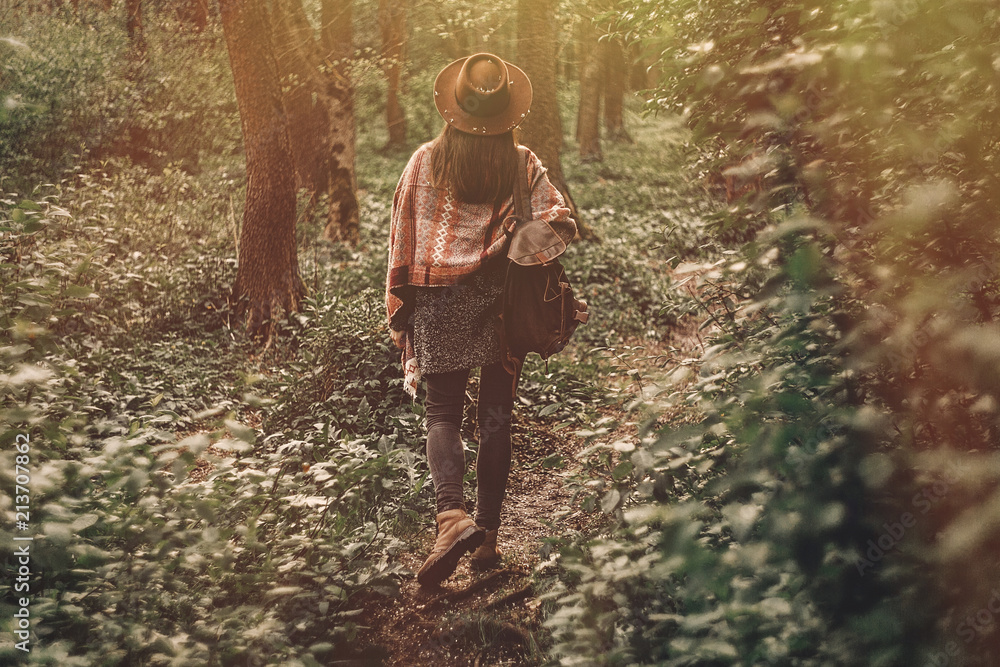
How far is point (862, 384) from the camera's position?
205 centimetres

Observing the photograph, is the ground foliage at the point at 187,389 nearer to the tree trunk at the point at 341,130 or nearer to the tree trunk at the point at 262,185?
the tree trunk at the point at 262,185

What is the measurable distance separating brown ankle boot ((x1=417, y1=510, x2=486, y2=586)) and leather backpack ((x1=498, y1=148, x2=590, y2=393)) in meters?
0.78

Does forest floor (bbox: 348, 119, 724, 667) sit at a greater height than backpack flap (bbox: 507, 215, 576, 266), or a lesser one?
lesser

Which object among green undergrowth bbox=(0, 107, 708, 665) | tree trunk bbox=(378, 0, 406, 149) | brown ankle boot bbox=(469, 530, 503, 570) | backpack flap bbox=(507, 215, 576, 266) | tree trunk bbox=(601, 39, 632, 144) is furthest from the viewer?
tree trunk bbox=(601, 39, 632, 144)

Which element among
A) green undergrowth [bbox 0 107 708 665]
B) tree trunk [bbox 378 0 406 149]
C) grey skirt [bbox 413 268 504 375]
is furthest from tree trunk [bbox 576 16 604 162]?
grey skirt [bbox 413 268 504 375]

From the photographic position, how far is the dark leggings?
138 inches

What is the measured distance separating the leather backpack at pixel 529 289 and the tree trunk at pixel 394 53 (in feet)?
30.8

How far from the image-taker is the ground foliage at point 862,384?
175 cm

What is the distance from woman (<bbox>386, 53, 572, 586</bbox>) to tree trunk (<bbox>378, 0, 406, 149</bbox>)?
9212 mm

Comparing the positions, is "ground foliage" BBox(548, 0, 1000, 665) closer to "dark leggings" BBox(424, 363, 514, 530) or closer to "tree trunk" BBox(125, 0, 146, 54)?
"dark leggings" BBox(424, 363, 514, 530)

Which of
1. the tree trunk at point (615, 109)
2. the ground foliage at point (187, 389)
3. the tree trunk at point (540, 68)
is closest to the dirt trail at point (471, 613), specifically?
the ground foliage at point (187, 389)

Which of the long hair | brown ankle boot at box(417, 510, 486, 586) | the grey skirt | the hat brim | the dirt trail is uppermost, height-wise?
the hat brim

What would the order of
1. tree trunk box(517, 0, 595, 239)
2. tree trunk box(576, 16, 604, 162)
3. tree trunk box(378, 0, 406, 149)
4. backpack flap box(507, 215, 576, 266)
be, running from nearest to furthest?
backpack flap box(507, 215, 576, 266)
tree trunk box(517, 0, 595, 239)
tree trunk box(378, 0, 406, 149)
tree trunk box(576, 16, 604, 162)

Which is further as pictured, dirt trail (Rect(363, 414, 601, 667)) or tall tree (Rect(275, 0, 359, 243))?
tall tree (Rect(275, 0, 359, 243))
